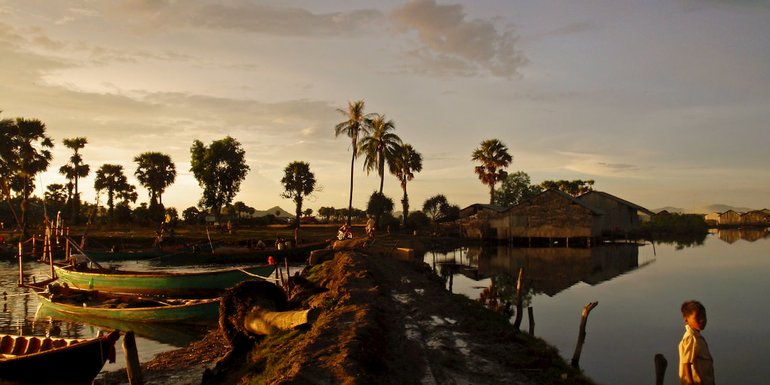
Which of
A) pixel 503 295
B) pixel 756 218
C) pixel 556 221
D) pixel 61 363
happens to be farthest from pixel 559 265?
pixel 756 218

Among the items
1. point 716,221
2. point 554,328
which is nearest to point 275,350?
point 554,328

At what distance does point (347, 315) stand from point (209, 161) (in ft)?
205

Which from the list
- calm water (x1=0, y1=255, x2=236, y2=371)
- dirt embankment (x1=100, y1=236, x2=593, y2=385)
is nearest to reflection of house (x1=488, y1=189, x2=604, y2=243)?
dirt embankment (x1=100, y1=236, x2=593, y2=385)

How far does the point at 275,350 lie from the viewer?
39.3 feet

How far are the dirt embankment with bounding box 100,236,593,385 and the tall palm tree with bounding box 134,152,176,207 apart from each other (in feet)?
213

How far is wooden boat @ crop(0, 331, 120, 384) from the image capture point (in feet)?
37.0

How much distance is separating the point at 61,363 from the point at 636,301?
24.2m

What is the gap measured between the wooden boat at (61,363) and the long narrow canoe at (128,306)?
748 centimetres

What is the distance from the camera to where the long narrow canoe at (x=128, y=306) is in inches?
757

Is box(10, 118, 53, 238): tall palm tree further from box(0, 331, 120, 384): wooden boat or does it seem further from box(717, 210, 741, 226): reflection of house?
box(717, 210, 741, 226): reflection of house

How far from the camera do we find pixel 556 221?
59.0m

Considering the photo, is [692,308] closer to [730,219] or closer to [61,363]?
[61,363]

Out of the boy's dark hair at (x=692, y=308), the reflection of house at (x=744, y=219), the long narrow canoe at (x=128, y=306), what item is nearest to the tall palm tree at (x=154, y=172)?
the long narrow canoe at (x=128, y=306)

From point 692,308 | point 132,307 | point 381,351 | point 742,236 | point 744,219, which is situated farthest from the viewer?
point 744,219
